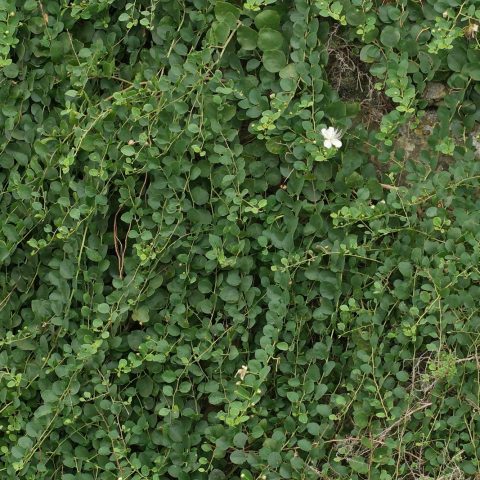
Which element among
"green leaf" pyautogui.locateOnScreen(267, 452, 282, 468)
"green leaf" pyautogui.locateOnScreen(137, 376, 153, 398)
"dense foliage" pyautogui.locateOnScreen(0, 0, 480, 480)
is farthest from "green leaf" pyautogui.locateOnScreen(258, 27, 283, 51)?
"green leaf" pyautogui.locateOnScreen(267, 452, 282, 468)

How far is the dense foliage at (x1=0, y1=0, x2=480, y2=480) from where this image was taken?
3375 millimetres

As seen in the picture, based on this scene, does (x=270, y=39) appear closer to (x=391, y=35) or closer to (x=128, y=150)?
(x=391, y=35)

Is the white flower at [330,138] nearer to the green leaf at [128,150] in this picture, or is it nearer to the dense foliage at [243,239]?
the dense foliage at [243,239]

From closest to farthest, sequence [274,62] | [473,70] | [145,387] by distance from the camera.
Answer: [473,70]
[274,62]
[145,387]

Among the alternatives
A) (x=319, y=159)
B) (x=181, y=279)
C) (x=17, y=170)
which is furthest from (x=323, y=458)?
(x=17, y=170)

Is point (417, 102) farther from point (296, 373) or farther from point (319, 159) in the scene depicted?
point (296, 373)

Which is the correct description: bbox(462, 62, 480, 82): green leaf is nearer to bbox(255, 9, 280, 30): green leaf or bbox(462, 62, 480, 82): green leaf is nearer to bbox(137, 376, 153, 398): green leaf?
bbox(255, 9, 280, 30): green leaf

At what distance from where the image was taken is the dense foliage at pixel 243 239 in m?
3.38

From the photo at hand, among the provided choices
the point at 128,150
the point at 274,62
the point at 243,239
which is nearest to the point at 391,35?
the point at 274,62

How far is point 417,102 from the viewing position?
3.44m

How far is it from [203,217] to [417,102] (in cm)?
88

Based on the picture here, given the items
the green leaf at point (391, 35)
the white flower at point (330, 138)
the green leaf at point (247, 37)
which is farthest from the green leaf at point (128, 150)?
the green leaf at point (391, 35)

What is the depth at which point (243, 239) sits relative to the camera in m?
3.50

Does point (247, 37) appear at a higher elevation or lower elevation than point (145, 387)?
higher
